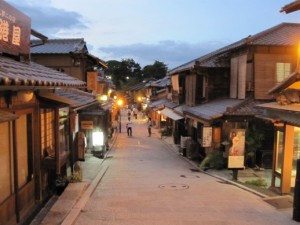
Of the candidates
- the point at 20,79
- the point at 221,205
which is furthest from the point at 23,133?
the point at 221,205

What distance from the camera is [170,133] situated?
44188 mm

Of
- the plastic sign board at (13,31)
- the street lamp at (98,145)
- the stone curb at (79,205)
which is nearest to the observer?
the plastic sign board at (13,31)

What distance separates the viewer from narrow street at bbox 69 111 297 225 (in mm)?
9445

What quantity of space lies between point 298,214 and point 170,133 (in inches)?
1374

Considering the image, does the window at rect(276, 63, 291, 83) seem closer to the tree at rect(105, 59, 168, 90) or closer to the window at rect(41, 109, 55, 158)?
the window at rect(41, 109, 55, 158)

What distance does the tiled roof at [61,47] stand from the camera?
24.9m

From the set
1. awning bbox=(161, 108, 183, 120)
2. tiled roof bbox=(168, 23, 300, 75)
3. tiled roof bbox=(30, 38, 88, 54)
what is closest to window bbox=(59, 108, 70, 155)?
tiled roof bbox=(30, 38, 88, 54)

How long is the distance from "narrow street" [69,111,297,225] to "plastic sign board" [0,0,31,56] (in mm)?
4729

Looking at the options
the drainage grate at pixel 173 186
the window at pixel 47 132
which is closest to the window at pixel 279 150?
the drainage grate at pixel 173 186

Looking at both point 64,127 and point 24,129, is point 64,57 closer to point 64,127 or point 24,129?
point 64,127

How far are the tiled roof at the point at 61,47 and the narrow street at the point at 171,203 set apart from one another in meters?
10.4

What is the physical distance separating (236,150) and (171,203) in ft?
21.2

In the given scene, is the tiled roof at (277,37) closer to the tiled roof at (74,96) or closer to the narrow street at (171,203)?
the narrow street at (171,203)

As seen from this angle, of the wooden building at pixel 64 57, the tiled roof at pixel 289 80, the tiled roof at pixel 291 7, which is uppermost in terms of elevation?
the tiled roof at pixel 291 7
